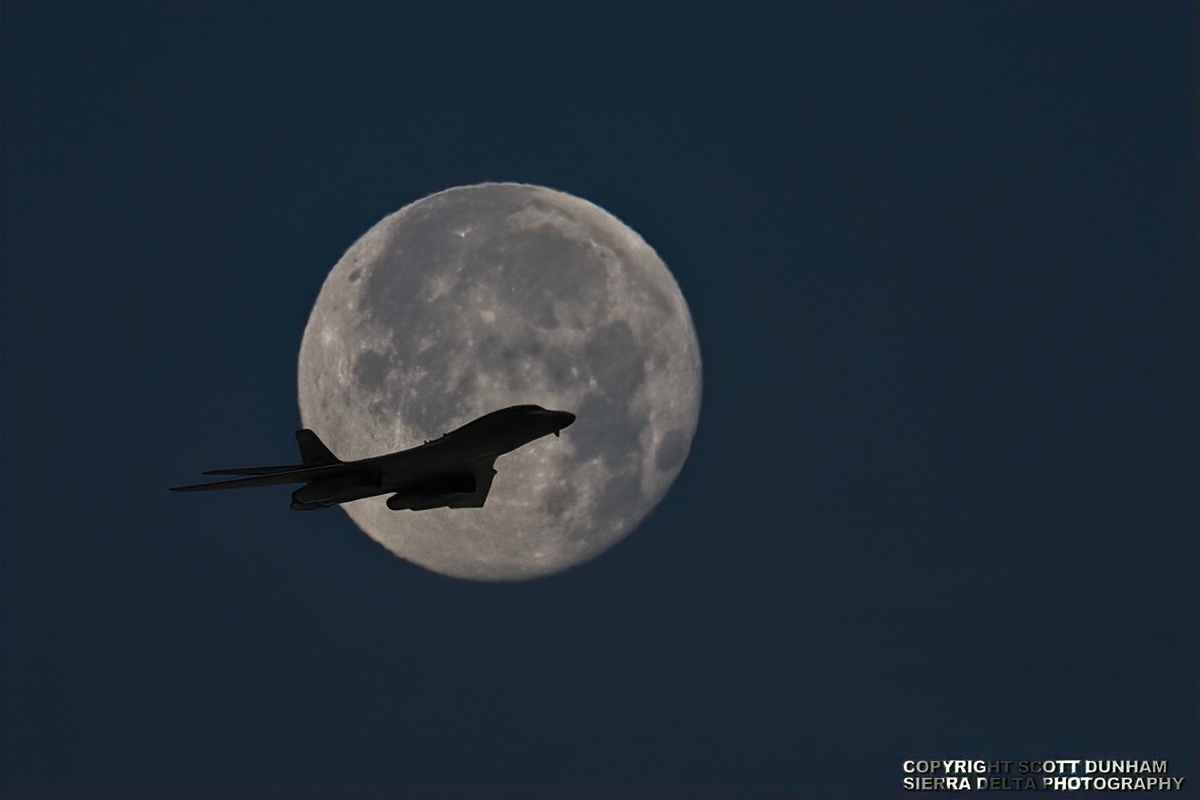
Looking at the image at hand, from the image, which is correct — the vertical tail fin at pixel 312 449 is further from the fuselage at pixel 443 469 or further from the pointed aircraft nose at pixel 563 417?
the pointed aircraft nose at pixel 563 417

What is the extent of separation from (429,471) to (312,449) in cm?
789

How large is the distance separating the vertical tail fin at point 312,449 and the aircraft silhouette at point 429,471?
1.06m

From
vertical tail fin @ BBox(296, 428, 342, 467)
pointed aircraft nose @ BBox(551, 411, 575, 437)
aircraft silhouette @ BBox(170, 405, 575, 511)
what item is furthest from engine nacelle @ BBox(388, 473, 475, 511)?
pointed aircraft nose @ BBox(551, 411, 575, 437)

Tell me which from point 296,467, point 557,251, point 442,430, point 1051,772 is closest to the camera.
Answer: point 296,467

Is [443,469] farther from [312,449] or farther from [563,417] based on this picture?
[312,449]

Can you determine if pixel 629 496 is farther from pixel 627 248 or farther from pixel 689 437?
pixel 627 248

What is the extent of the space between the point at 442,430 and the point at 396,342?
16.5ft

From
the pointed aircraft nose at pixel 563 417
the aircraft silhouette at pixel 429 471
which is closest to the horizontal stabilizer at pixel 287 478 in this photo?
the aircraft silhouette at pixel 429 471

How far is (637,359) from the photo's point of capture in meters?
69.3

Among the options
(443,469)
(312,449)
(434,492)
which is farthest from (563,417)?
(312,449)

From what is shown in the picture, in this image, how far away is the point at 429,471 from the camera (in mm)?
58875

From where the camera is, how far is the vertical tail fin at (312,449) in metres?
63.8

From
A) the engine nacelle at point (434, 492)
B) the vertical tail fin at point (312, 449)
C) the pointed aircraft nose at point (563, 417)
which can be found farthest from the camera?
the vertical tail fin at point (312, 449)

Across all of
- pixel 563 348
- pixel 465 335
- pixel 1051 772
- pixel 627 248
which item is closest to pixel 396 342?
pixel 465 335
